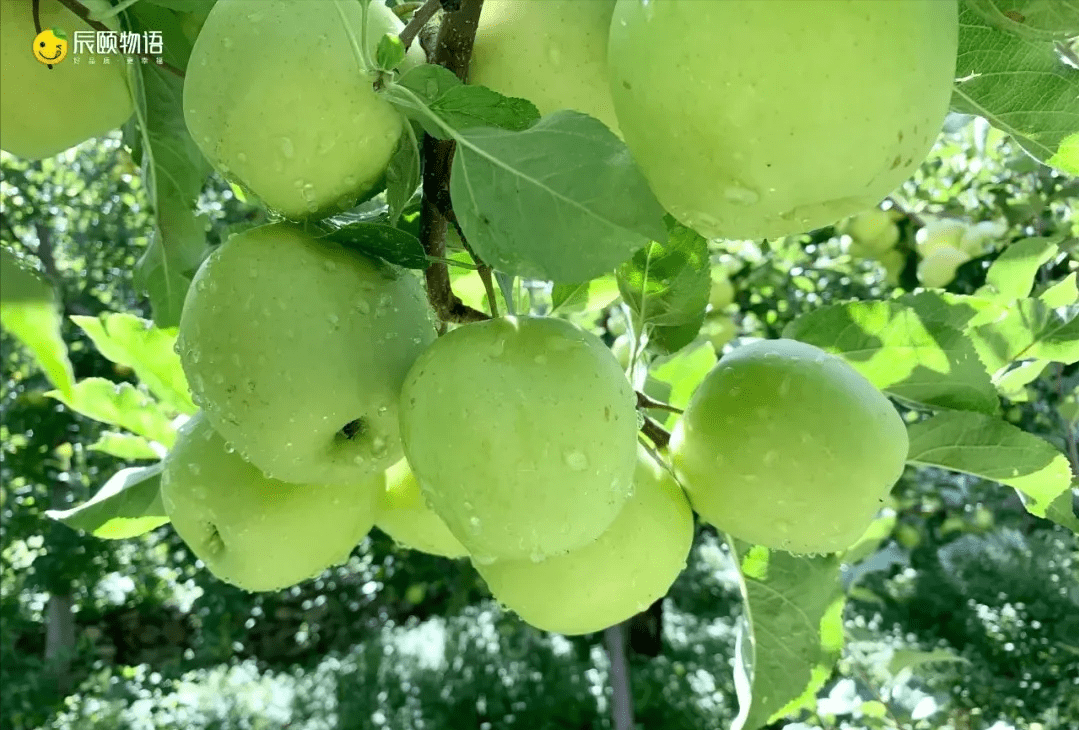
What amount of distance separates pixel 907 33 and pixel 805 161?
0.07 m

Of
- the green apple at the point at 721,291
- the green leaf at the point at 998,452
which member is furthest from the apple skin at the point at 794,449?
the green apple at the point at 721,291

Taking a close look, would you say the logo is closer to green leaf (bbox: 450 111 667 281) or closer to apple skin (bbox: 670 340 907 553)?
green leaf (bbox: 450 111 667 281)

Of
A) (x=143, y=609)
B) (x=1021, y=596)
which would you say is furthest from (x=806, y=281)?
(x=143, y=609)

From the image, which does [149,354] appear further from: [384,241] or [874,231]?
[874,231]

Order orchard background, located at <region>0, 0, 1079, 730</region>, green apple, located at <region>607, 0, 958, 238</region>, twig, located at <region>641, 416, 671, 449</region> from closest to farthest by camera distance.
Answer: green apple, located at <region>607, 0, 958, 238</region> < orchard background, located at <region>0, 0, 1079, 730</region> < twig, located at <region>641, 416, 671, 449</region>

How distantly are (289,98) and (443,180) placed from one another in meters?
0.12

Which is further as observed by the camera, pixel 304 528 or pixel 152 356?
pixel 152 356

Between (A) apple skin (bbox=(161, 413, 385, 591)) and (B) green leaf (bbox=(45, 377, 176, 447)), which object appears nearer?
(A) apple skin (bbox=(161, 413, 385, 591))

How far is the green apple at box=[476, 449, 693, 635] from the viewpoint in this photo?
0.63 metres

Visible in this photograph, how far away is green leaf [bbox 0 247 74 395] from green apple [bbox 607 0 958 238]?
0.39 meters

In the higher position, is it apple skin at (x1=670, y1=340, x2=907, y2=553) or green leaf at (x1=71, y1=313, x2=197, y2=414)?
apple skin at (x1=670, y1=340, x2=907, y2=553)

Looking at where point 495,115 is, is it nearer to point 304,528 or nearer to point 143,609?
point 304,528

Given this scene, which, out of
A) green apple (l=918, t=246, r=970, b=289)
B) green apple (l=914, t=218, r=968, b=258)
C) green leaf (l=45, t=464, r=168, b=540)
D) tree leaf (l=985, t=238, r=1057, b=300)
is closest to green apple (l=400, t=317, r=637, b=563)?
green leaf (l=45, t=464, r=168, b=540)

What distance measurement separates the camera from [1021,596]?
2.19 meters
